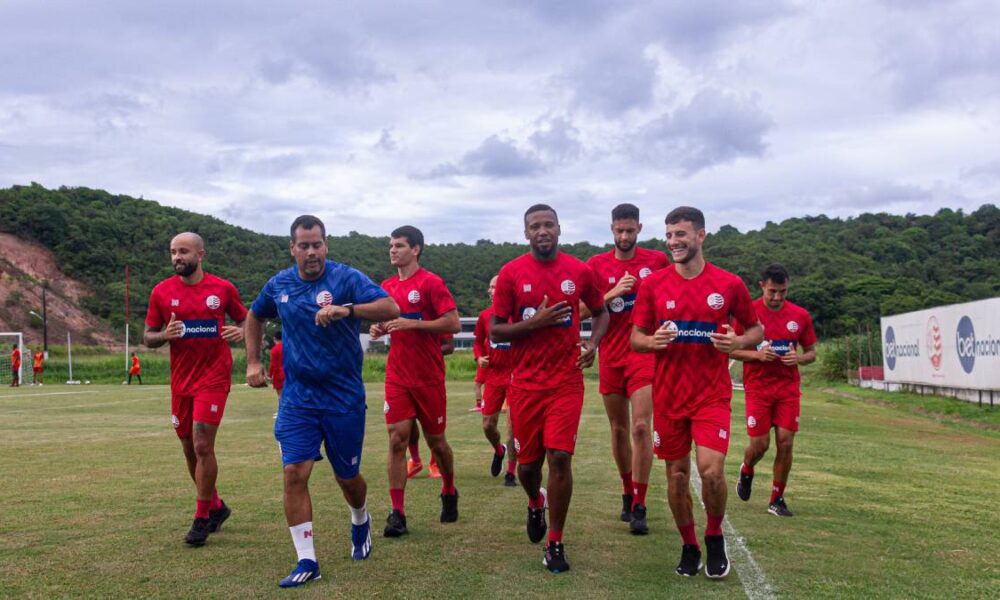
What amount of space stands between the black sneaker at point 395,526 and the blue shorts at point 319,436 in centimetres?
107

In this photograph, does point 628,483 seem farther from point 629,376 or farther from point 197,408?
point 197,408

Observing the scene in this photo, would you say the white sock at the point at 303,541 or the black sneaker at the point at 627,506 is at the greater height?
the white sock at the point at 303,541

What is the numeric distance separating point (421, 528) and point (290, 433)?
2075mm

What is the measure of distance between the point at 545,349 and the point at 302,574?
2286 mm

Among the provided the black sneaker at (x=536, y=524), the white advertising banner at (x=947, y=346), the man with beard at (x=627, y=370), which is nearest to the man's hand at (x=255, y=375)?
the black sneaker at (x=536, y=524)

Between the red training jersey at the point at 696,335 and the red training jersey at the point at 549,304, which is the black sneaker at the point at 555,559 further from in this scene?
the red training jersey at the point at 696,335

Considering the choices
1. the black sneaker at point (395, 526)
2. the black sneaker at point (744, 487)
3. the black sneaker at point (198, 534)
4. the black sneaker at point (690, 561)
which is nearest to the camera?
the black sneaker at point (690, 561)

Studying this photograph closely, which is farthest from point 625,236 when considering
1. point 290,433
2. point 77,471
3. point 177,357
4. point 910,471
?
point 77,471

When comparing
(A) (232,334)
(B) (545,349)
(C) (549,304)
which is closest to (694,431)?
(B) (545,349)

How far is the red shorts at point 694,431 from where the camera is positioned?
20.5 ft

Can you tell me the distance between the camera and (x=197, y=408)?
7.69 metres

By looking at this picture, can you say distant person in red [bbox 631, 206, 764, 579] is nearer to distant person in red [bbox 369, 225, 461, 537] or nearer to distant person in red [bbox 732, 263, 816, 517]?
distant person in red [bbox 369, 225, 461, 537]

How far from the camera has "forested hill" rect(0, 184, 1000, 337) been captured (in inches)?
2628

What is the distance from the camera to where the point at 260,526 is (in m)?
8.05
